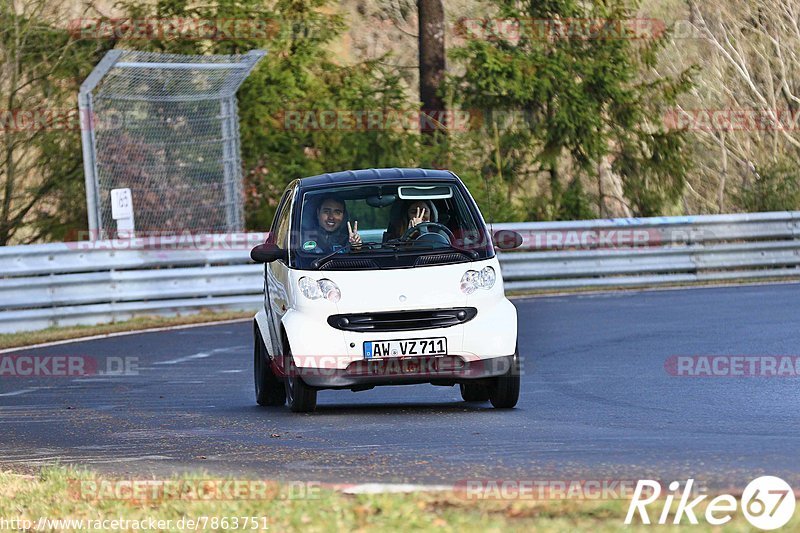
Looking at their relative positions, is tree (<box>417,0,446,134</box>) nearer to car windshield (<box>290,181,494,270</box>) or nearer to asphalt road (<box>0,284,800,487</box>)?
asphalt road (<box>0,284,800,487</box>)

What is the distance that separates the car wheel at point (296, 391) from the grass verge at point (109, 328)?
298 inches

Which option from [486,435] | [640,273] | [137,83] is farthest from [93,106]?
[486,435]

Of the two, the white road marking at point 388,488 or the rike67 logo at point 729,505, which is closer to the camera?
the rike67 logo at point 729,505

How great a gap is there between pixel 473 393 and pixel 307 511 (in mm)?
5235

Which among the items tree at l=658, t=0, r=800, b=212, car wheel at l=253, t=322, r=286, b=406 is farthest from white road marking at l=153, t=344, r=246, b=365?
tree at l=658, t=0, r=800, b=212

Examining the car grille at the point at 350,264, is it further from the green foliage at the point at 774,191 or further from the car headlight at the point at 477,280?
the green foliage at the point at 774,191

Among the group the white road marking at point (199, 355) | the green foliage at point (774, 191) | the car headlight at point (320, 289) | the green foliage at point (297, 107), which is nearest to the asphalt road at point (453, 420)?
the white road marking at point (199, 355)

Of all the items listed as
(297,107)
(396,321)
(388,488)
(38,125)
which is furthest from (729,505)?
(297,107)

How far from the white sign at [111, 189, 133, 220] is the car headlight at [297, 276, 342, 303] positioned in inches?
439

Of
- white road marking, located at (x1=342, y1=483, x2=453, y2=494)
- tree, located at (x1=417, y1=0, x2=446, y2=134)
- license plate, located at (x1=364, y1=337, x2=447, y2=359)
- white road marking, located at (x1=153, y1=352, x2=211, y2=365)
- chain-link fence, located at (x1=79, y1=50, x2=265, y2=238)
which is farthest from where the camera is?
tree, located at (x1=417, y1=0, x2=446, y2=134)

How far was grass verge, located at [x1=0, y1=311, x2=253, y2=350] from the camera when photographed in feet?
59.2

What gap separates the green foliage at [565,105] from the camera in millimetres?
31844

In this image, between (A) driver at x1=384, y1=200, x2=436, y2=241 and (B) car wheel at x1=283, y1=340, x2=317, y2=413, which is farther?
(A) driver at x1=384, y1=200, x2=436, y2=241

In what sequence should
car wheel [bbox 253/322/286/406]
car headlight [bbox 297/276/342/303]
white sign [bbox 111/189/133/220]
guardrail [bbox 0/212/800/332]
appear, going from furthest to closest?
white sign [bbox 111/189/133/220], guardrail [bbox 0/212/800/332], car wheel [bbox 253/322/286/406], car headlight [bbox 297/276/342/303]
